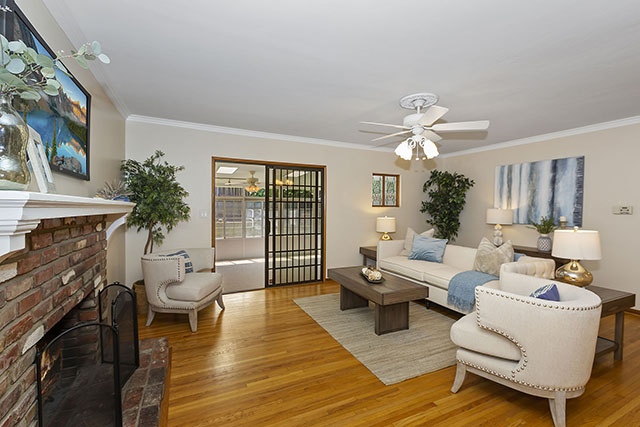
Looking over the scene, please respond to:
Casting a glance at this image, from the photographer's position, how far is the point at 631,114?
3635mm

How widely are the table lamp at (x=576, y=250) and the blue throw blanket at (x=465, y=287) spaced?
28.6 inches

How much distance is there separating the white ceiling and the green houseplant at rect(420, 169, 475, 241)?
2.16 m

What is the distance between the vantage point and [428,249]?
4.48m

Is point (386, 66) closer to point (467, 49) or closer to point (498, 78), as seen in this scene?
point (467, 49)

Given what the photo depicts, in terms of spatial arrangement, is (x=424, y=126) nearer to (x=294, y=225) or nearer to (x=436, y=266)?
(x=436, y=266)

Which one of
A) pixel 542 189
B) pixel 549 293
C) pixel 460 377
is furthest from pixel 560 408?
pixel 542 189

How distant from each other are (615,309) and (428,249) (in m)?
2.19

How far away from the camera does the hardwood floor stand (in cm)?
192

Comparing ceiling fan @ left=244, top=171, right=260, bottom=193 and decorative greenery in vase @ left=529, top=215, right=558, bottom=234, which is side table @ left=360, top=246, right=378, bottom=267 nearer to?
decorative greenery in vase @ left=529, top=215, right=558, bottom=234

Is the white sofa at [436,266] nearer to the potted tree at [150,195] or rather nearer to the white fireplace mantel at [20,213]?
the potted tree at [150,195]

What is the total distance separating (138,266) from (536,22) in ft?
15.9

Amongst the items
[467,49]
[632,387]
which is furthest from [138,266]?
[632,387]

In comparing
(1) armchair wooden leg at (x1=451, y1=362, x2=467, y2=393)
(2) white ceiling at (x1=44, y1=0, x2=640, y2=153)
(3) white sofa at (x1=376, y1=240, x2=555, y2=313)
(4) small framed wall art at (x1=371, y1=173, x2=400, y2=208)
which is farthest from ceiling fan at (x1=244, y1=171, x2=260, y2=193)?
(1) armchair wooden leg at (x1=451, y1=362, x2=467, y2=393)

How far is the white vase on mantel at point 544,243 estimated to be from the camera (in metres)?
4.32
